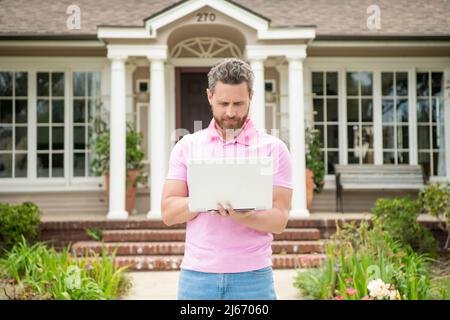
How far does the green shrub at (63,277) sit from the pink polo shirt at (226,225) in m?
2.33

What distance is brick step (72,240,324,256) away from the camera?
612 centimetres

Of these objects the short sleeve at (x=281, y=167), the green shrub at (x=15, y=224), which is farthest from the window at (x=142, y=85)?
the short sleeve at (x=281, y=167)

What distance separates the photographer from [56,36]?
7516 mm

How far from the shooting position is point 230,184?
69.3 inches

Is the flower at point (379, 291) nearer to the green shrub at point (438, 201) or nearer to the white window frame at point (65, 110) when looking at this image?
the green shrub at point (438, 201)

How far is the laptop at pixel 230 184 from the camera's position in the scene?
1.75 metres

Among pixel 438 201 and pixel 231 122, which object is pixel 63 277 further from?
pixel 438 201

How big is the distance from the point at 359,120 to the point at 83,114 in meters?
4.33

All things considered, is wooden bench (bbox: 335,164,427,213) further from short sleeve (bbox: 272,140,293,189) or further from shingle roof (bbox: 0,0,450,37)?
short sleeve (bbox: 272,140,293,189)

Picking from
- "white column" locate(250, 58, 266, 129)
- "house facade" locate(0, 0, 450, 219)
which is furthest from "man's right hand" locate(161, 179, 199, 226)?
"house facade" locate(0, 0, 450, 219)

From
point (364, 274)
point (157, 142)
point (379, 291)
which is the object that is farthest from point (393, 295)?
point (157, 142)

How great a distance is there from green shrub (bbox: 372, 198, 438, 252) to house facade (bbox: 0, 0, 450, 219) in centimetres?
208

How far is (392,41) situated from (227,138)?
666 cm
